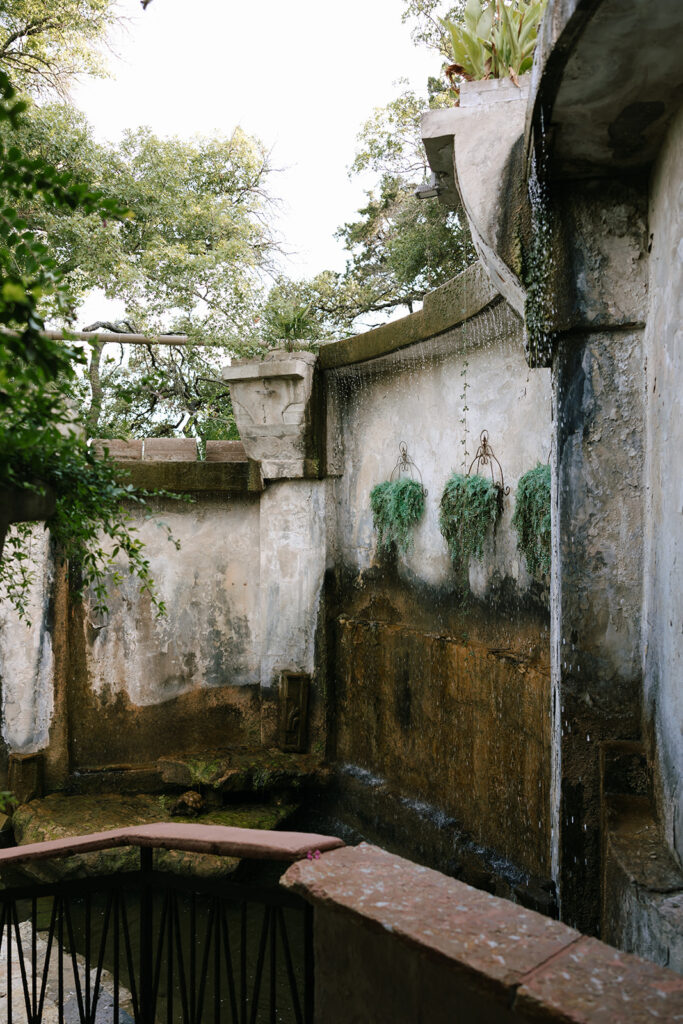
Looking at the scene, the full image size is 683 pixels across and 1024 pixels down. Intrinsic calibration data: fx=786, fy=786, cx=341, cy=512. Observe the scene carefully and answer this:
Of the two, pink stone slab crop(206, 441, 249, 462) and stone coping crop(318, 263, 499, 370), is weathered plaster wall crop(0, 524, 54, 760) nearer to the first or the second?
pink stone slab crop(206, 441, 249, 462)

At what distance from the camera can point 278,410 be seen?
693 centimetres

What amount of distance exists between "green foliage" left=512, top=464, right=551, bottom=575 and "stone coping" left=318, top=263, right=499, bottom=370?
1159 millimetres

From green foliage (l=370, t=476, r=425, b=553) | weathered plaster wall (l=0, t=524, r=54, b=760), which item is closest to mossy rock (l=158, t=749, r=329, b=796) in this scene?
weathered plaster wall (l=0, t=524, r=54, b=760)

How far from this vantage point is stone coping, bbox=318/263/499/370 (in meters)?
5.09

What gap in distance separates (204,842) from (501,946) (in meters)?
1.04

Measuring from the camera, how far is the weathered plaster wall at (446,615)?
5047 millimetres

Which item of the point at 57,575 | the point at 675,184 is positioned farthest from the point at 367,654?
the point at 675,184

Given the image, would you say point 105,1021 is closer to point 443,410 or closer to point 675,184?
point 675,184

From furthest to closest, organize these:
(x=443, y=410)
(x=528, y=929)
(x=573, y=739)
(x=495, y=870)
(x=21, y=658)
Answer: (x=21, y=658) < (x=443, y=410) < (x=495, y=870) < (x=573, y=739) < (x=528, y=929)

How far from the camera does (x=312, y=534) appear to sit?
23.4ft

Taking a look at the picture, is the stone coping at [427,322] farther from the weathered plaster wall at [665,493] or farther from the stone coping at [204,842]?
the stone coping at [204,842]

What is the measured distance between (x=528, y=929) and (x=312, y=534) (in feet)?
18.5

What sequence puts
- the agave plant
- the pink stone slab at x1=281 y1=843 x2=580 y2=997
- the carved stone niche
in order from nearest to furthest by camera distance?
the pink stone slab at x1=281 y1=843 x2=580 y2=997
the agave plant
the carved stone niche

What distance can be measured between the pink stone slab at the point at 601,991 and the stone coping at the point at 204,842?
76 centimetres
